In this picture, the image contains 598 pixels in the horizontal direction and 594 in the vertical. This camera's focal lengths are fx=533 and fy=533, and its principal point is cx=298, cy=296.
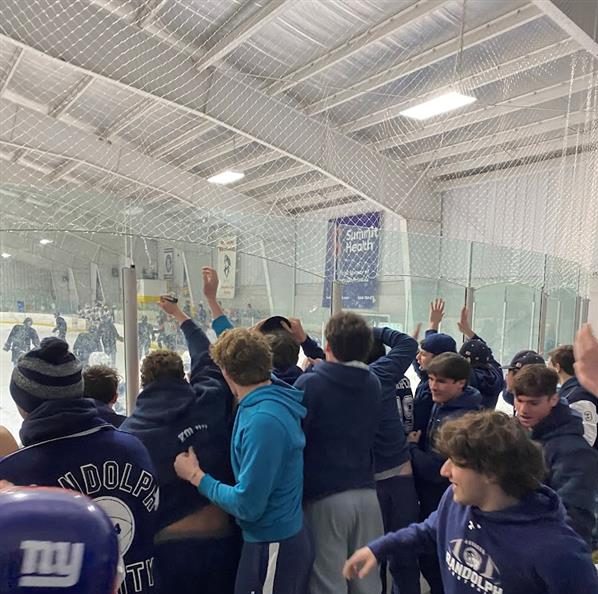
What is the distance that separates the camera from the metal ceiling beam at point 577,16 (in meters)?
3.24

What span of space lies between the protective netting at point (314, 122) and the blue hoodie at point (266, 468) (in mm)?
1455

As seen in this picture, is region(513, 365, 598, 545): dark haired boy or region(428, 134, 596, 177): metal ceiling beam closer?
region(513, 365, 598, 545): dark haired boy

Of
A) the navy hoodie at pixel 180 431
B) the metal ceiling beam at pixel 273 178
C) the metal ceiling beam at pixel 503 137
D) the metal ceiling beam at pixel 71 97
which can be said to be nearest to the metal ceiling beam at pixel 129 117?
the metal ceiling beam at pixel 71 97

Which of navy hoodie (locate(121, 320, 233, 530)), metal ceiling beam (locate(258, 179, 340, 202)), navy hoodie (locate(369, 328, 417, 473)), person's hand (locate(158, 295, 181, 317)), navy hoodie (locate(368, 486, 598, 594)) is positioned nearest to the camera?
navy hoodie (locate(368, 486, 598, 594))

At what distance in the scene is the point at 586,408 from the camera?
2014 millimetres

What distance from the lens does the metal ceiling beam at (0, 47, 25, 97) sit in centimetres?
563

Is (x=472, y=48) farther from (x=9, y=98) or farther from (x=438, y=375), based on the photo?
(x=9, y=98)

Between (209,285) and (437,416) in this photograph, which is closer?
(437,416)

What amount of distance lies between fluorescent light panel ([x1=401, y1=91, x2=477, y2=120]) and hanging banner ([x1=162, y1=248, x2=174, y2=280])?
2995mm

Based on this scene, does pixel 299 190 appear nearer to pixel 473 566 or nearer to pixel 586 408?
pixel 586 408

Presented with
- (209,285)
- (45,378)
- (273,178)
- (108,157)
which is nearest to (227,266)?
(209,285)

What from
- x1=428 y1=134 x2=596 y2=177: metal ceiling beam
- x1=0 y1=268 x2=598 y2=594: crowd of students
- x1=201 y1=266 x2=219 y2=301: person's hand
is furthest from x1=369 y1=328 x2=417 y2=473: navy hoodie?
x1=428 y1=134 x2=596 y2=177: metal ceiling beam

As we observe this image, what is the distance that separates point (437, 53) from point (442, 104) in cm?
63

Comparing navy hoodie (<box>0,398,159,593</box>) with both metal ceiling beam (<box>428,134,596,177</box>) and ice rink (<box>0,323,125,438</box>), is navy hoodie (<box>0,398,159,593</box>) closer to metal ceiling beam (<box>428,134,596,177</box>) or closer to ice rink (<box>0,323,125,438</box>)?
ice rink (<box>0,323,125,438</box>)
